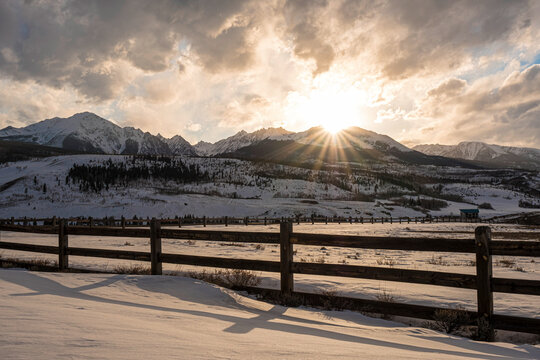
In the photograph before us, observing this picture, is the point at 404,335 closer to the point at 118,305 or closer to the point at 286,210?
the point at 118,305

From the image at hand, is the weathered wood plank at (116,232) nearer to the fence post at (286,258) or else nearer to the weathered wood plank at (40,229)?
the weathered wood plank at (40,229)

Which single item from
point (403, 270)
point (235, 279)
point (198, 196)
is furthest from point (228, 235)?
point (198, 196)

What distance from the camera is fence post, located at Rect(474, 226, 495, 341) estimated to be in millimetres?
5043

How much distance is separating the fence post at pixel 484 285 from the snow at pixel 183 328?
0.34m

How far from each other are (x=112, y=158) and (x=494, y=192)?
159 metres

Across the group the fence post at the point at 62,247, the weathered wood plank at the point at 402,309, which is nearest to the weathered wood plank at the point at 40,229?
the fence post at the point at 62,247

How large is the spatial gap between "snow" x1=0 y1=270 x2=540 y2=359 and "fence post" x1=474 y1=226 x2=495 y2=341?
34 cm

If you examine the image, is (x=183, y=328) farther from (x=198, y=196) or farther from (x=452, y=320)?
(x=198, y=196)

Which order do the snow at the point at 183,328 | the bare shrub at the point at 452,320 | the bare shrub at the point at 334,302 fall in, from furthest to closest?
the bare shrub at the point at 334,302, the bare shrub at the point at 452,320, the snow at the point at 183,328

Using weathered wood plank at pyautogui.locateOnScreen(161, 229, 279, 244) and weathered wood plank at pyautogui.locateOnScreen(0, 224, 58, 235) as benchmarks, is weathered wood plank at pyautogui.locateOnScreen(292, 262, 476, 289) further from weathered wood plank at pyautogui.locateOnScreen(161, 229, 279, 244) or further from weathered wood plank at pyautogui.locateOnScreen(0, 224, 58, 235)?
weathered wood plank at pyautogui.locateOnScreen(0, 224, 58, 235)

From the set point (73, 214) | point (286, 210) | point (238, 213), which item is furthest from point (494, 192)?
point (73, 214)

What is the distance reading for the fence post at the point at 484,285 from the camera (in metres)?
5.04

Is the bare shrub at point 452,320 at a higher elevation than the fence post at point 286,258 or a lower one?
lower

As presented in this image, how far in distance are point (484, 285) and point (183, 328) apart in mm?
4366
